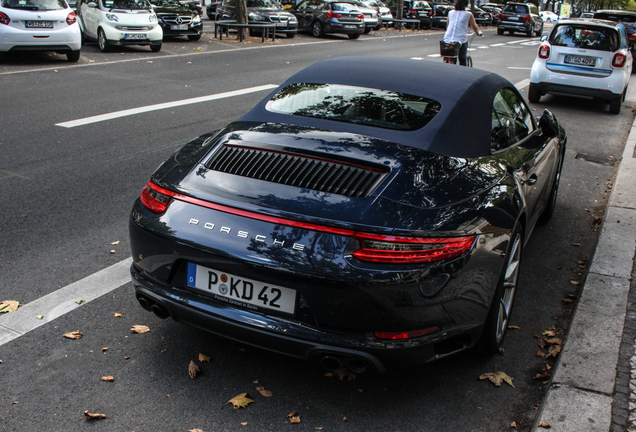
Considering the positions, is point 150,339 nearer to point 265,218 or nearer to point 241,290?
point 241,290

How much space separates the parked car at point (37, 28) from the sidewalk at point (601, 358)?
41.5 feet

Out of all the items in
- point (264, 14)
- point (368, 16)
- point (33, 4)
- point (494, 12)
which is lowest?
point (494, 12)

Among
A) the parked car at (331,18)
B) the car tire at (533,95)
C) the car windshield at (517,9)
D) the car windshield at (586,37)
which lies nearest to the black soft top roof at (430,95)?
the car windshield at (586,37)

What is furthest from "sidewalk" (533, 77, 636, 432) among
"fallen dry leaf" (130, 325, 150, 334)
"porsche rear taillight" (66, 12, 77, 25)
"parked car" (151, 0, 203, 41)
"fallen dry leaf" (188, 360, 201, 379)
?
"parked car" (151, 0, 203, 41)

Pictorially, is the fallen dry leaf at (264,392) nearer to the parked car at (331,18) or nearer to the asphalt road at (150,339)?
the asphalt road at (150,339)

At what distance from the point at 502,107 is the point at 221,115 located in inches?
237

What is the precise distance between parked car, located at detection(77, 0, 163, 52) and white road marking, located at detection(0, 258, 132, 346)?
13666 mm

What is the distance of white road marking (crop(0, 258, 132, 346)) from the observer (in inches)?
138

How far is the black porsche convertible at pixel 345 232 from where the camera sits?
8.64ft

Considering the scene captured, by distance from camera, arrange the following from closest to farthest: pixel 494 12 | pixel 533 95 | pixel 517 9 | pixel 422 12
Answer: pixel 533 95
pixel 422 12
pixel 517 9
pixel 494 12

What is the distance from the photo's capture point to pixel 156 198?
309 cm

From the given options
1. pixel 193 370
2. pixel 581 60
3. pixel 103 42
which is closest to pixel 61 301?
pixel 193 370

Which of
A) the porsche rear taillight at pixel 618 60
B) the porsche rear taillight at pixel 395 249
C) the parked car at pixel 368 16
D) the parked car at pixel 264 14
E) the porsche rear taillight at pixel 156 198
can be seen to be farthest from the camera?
the parked car at pixel 368 16

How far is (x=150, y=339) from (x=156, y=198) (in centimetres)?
85
